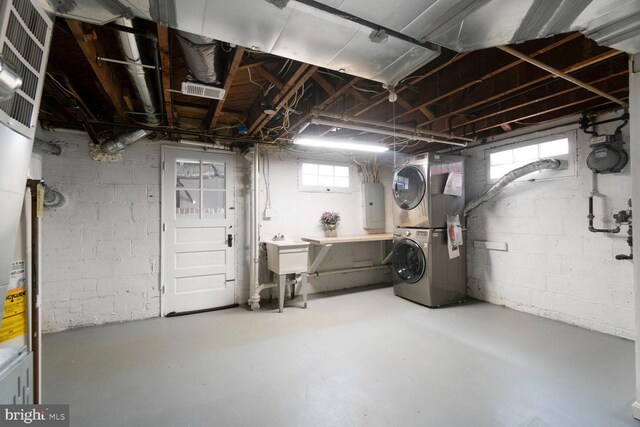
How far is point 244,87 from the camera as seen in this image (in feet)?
9.12

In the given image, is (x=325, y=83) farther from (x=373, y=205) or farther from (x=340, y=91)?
(x=373, y=205)

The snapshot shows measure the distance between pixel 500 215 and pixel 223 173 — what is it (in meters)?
4.00

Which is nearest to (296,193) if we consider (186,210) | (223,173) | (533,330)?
(223,173)

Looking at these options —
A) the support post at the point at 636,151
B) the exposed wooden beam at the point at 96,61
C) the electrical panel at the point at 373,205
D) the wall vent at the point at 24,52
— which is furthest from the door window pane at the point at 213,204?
the support post at the point at 636,151

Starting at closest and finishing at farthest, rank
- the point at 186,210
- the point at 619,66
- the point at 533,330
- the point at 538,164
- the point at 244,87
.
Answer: the point at 619,66 < the point at 244,87 < the point at 533,330 < the point at 538,164 < the point at 186,210

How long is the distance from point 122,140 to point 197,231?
4.54ft

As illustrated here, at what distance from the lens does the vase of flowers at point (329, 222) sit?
14.8 ft

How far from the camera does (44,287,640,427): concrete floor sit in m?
1.79

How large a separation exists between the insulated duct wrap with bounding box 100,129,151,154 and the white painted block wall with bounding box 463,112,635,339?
4550 millimetres

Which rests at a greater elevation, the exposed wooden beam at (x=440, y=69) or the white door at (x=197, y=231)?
the exposed wooden beam at (x=440, y=69)

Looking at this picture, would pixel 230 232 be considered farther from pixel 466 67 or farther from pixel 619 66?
pixel 619 66

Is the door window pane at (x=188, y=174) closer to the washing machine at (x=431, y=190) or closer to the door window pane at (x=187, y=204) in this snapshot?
the door window pane at (x=187, y=204)

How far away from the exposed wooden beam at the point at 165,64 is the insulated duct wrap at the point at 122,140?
0.58 metres

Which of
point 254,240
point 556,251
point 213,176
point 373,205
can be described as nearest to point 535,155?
point 556,251
